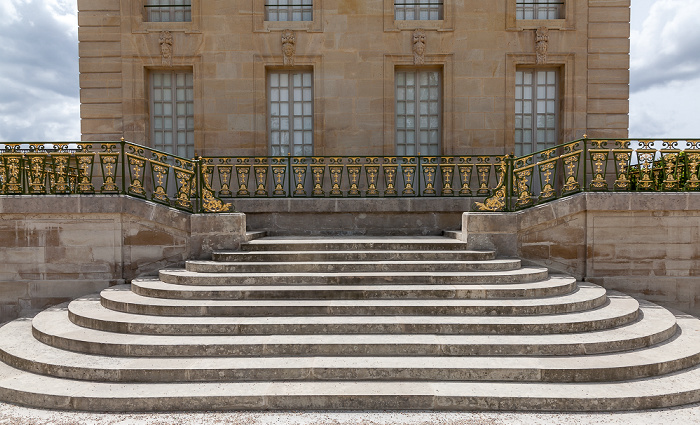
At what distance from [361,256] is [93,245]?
16.3 ft

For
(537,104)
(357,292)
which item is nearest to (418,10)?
(537,104)

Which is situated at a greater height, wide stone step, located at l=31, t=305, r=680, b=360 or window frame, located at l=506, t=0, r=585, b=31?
window frame, located at l=506, t=0, r=585, b=31

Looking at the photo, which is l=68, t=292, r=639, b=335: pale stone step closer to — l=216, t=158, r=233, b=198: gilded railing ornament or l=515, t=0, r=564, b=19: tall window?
l=216, t=158, r=233, b=198: gilded railing ornament

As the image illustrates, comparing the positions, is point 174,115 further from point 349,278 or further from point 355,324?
point 355,324

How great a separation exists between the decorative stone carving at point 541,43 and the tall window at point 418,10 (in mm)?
2638

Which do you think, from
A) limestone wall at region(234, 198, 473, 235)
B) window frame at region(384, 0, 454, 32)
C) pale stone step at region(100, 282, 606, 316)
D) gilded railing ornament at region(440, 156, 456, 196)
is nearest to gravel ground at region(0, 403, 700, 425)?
pale stone step at region(100, 282, 606, 316)

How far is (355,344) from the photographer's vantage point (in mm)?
4691

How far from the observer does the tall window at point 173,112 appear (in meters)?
10.8

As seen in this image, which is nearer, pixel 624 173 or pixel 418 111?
pixel 624 173

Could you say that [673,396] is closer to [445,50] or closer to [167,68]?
[445,50]

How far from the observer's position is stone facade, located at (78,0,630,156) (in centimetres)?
1039

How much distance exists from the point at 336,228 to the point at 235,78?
5.04 meters

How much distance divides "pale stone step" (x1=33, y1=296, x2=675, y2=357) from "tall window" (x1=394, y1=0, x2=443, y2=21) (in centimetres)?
891

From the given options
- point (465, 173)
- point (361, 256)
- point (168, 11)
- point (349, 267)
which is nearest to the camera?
point (349, 267)
